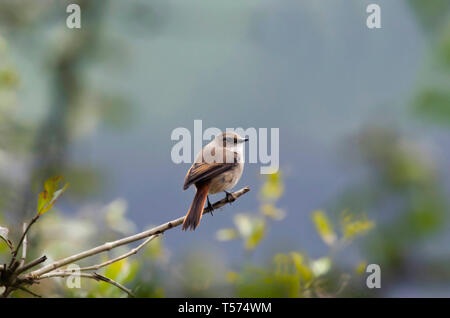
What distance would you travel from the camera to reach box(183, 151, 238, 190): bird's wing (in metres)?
2.05

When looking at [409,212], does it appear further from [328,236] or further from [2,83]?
[2,83]

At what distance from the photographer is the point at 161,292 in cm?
135

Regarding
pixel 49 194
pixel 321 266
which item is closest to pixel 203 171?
pixel 321 266

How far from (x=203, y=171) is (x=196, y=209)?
370 mm

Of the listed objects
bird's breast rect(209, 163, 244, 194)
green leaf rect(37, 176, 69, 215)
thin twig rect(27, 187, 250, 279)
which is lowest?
thin twig rect(27, 187, 250, 279)

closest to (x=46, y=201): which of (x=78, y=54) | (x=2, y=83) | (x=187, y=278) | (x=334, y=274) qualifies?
(x=187, y=278)

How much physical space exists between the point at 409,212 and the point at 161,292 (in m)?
1.46

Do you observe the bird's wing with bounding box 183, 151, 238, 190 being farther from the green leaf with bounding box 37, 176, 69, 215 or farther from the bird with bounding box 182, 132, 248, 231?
the green leaf with bounding box 37, 176, 69, 215

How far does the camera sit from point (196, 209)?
1797mm

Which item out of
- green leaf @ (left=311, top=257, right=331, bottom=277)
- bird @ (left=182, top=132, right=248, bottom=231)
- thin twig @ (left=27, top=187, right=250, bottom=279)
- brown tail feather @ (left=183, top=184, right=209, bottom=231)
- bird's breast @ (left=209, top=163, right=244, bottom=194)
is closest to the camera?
thin twig @ (left=27, top=187, right=250, bottom=279)

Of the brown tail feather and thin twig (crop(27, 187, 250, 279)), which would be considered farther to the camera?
the brown tail feather

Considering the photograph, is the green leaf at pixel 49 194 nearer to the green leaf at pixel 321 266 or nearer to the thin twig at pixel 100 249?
the thin twig at pixel 100 249

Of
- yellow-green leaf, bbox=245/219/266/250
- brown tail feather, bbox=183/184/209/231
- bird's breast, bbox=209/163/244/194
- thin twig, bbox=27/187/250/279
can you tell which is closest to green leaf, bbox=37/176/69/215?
thin twig, bbox=27/187/250/279

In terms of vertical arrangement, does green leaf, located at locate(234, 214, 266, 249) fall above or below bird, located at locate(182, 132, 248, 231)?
below
